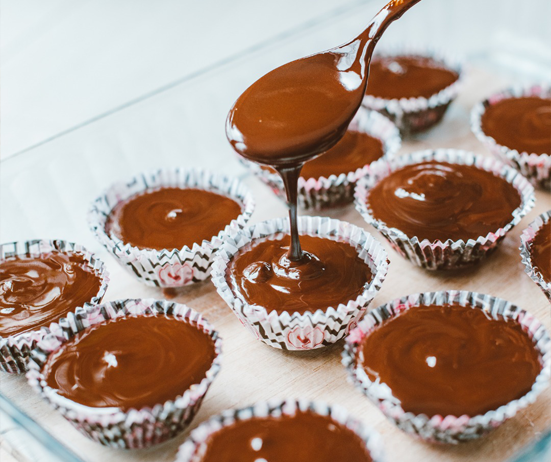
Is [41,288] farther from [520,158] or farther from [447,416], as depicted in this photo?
[520,158]

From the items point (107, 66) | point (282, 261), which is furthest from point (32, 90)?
point (282, 261)

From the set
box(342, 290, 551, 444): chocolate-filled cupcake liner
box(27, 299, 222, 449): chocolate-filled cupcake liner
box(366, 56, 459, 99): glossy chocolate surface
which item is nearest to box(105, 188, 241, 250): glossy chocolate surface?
box(27, 299, 222, 449): chocolate-filled cupcake liner

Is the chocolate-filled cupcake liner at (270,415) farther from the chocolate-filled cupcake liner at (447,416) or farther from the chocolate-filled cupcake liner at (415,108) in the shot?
the chocolate-filled cupcake liner at (415,108)

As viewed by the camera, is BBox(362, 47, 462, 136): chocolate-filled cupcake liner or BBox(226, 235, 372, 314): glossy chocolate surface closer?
Result: BBox(226, 235, 372, 314): glossy chocolate surface

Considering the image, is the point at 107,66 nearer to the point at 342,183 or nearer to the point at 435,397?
the point at 342,183

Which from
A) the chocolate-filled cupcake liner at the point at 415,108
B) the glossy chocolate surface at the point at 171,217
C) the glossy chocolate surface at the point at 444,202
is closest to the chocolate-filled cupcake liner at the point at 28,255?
the glossy chocolate surface at the point at 171,217

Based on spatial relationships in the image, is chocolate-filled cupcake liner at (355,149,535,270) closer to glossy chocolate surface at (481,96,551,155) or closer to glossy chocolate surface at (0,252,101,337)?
glossy chocolate surface at (481,96,551,155)
